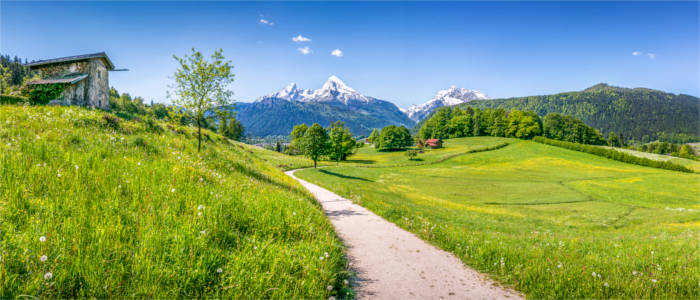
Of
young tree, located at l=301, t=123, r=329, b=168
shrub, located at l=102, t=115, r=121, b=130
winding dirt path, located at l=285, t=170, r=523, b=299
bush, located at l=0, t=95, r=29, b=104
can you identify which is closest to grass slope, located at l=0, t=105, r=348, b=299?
winding dirt path, located at l=285, t=170, r=523, b=299

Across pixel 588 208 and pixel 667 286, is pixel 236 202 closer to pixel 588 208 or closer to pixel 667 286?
pixel 667 286

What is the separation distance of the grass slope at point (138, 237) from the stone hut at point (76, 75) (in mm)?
17980

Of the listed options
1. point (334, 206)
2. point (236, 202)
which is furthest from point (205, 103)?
point (236, 202)

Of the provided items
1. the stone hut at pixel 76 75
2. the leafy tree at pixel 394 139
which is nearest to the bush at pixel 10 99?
the stone hut at pixel 76 75

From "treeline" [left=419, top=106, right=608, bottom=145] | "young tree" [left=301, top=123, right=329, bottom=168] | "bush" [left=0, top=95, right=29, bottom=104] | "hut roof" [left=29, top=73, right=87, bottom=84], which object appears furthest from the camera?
"treeline" [left=419, top=106, right=608, bottom=145]

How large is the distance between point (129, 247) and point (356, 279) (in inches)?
148

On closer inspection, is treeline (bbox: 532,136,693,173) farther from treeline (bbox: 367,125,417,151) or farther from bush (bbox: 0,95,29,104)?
bush (bbox: 0,95,29,104)

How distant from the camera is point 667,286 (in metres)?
A: 5.62

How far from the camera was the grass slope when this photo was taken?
3068 millimetres

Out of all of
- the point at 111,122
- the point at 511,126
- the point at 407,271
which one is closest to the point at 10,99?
the point at 111,122

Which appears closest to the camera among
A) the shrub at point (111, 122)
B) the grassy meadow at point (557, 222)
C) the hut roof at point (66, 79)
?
the grassy meadow at point (557, 222)

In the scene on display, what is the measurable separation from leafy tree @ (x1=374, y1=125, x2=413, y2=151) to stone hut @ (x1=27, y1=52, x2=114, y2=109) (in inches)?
4191

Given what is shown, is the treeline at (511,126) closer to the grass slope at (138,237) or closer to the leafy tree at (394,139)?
the leafy tree at (394,139)

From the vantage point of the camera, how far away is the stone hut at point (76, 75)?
19.8 metres
